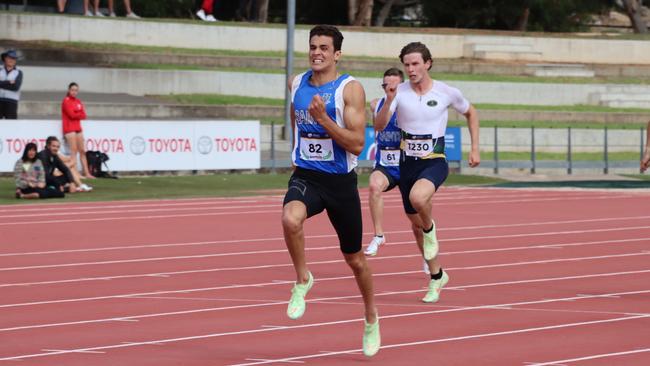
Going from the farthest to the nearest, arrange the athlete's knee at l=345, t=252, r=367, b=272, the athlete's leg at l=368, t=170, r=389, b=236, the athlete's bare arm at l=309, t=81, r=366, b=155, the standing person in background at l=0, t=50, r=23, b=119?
the standing person in background at l=0, t=50, r=23, b=119 → the athlete's leg at l=368, t=170, r=389, b=236 → the athlete's knee at l=345, t=252, r=367, b=272 → the athlete's bare arm at l=309, t=81, r=366, b=155

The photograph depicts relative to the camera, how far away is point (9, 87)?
97.0ft

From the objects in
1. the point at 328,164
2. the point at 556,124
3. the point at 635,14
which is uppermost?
the point at 635,14

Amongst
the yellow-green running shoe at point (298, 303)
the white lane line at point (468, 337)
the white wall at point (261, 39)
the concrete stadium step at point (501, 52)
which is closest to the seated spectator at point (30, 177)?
the white lane line at point (468, 337)

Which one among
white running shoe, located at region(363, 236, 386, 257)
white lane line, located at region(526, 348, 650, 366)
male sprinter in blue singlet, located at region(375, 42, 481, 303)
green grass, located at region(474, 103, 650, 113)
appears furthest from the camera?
green grass, located at region(474, 103, 650, 113)

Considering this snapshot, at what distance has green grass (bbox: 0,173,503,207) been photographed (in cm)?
2538

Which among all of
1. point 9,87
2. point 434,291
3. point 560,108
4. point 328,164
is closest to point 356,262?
point 328,164

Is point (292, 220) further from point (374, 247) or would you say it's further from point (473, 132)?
point (374, 247)

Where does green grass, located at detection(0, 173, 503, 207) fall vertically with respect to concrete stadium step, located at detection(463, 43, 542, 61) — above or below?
below

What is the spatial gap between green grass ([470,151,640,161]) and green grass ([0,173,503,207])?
20.0ft

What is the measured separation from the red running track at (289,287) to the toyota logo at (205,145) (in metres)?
7.27

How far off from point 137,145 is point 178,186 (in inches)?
68.5

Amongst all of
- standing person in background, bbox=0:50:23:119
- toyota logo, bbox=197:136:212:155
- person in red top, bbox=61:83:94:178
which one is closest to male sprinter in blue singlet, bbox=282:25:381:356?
person in red top, bbox=61:83:94:178

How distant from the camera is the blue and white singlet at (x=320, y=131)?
9.38 m

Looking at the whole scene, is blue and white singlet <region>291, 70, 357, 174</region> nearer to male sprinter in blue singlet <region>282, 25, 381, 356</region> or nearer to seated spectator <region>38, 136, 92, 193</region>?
male sprinter in blue singlet <region>282, 25, 381, 356</region>
